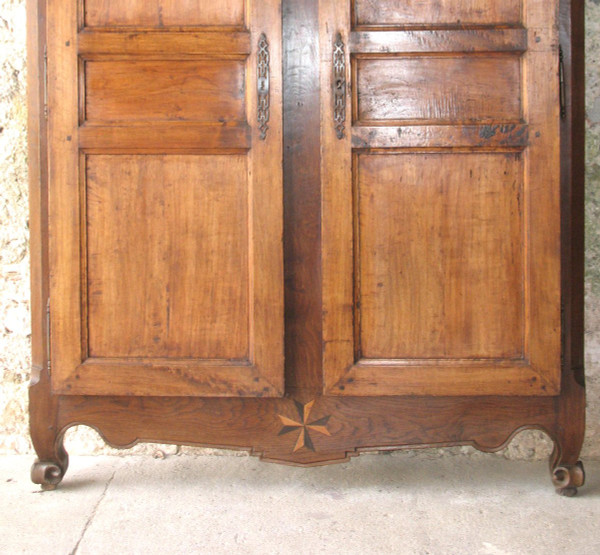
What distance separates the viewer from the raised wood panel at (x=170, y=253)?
5.53ft

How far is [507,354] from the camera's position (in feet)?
5.49

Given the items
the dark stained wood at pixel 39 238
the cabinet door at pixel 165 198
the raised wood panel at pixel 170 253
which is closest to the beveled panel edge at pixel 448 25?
the cabinet door at pixel 165 198

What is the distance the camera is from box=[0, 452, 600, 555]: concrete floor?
152cm

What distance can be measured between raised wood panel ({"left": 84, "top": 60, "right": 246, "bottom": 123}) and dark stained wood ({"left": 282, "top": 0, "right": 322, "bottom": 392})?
156 mm

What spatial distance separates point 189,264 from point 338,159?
532 mm

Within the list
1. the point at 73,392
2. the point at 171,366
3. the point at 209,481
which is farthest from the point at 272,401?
the point at 73,392

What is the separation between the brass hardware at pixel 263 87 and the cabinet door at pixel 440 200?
17 cm

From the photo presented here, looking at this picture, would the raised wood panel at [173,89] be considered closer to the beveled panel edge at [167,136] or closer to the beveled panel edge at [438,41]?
the beveled panel edge at [167,136]

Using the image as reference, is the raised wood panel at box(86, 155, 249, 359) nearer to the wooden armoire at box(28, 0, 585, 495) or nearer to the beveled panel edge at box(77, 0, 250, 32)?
the wooden armoire at box(28, 0, 585, 495)

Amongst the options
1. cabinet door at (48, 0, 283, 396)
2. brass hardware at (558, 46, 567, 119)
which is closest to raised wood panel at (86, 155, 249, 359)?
cabinet door at (48, 0, 283, 396)

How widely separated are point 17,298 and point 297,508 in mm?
1345

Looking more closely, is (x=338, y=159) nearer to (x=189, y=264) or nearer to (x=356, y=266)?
(x=356, y=266)

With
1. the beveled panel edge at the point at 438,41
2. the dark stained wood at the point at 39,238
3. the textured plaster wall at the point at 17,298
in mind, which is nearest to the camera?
the beveled panel edge at the point at 438,41

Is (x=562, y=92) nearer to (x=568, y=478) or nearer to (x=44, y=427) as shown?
(x=568, y=478)
